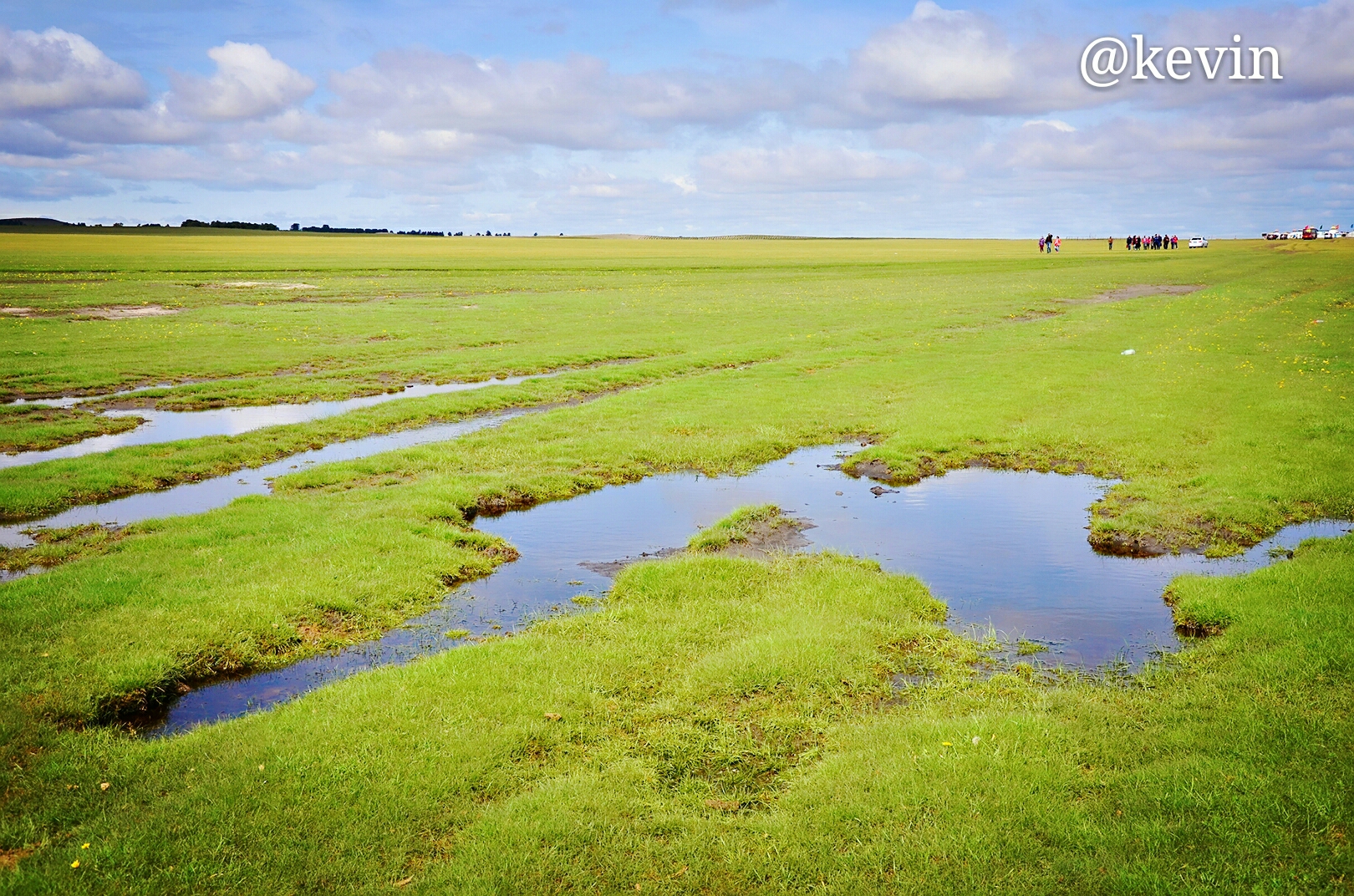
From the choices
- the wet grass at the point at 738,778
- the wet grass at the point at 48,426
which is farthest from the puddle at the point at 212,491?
the wet grass at the point at 738,778

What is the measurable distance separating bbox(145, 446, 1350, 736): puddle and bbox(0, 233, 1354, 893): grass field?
1.94ft

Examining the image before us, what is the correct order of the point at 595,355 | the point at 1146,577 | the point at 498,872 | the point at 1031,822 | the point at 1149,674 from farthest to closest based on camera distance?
the point at 595,355 < the point at 1146,577 < the point at 1149,674 < the point at 1031,822 < the point at 498,872

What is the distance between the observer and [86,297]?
207ft

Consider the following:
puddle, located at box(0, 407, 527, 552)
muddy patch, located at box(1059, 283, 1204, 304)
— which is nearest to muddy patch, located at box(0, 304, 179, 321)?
puddle, located at box(0, 407, 527, 552)

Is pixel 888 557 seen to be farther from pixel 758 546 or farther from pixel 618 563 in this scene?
pixel 618 563

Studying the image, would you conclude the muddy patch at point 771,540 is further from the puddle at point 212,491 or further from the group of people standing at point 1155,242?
the group of people standing at point 1155,242

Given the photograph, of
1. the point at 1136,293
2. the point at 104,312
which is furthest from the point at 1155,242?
the point at 104,312

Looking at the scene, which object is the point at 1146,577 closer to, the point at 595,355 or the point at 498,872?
the point at 498,872

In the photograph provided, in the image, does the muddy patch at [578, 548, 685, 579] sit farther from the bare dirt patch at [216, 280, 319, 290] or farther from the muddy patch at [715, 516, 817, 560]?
the bare dirt patch at [216, 280, 319, 290]

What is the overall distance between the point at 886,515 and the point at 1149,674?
756 centimetres

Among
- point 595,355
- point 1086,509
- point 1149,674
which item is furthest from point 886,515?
point 595,355

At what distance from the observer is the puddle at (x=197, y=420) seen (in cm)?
2303

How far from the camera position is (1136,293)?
71500 millimetres

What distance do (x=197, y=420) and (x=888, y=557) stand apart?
2264cm
